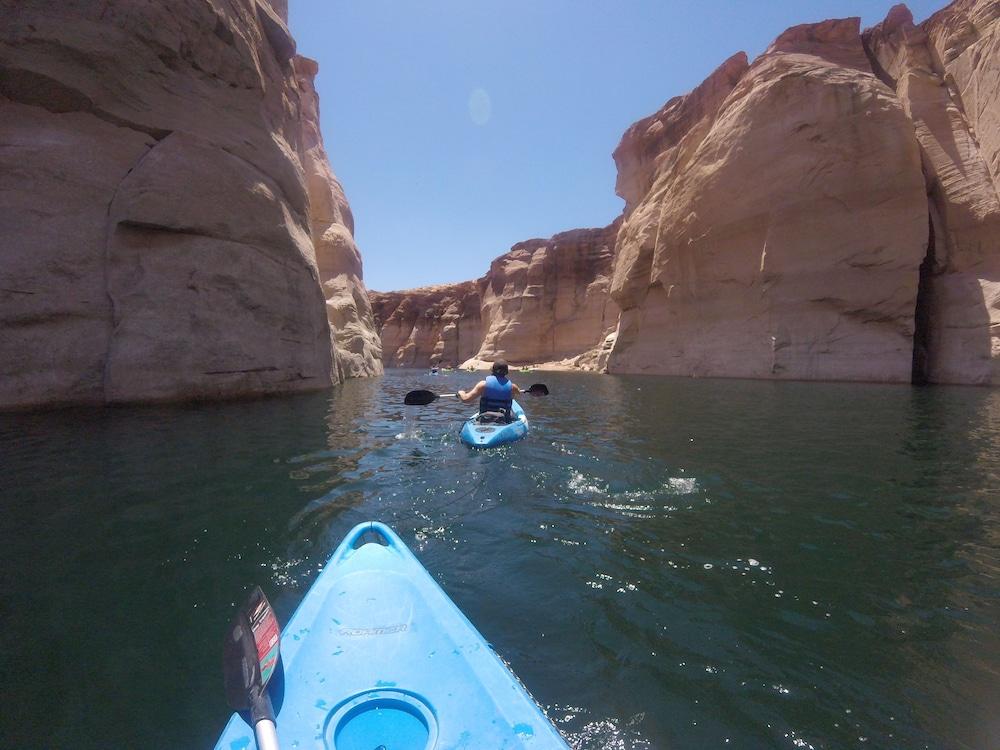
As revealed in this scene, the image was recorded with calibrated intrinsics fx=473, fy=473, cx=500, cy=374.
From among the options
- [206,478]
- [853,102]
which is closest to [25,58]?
[206,478]

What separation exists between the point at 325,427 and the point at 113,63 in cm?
1009

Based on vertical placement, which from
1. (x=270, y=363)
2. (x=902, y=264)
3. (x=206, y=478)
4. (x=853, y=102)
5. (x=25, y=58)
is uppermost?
(x=853, y=102)

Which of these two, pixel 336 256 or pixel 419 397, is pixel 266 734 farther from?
pixel 336 256

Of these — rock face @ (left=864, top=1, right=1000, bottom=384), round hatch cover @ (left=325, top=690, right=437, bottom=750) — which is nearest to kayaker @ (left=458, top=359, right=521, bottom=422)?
round hatch cover @ (left=325, top=690, right=437, bottom=750)

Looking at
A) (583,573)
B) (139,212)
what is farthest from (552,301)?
(583,573)

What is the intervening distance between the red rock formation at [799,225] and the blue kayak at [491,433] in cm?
1919

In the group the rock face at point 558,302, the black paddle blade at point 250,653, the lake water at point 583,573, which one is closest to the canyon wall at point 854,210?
the lake water at point 583,573

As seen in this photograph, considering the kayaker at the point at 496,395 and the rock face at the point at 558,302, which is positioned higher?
the rock face at the point at 558,302

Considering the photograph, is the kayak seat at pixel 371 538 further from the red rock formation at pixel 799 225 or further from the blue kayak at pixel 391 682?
the red rock formation at pixel 799 225

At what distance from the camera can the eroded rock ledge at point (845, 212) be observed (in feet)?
63.8

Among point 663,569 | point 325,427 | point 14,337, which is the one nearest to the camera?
point 663,569

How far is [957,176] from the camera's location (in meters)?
19.9

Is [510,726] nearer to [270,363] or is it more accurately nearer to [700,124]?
[270,363]

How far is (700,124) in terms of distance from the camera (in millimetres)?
27391
